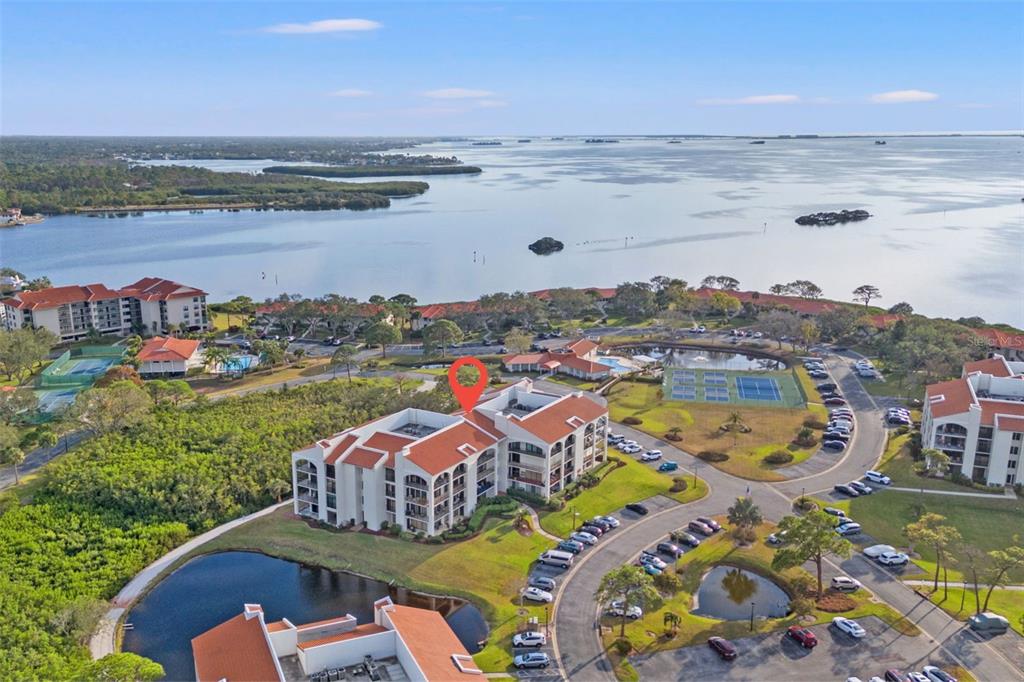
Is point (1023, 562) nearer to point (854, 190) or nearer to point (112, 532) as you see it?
point (112, 532)

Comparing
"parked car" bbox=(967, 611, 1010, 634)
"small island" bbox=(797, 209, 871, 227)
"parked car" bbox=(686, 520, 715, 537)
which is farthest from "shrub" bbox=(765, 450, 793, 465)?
"small island" bbox=(797, 209, 871, 227)

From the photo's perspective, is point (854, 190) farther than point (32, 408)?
Yes

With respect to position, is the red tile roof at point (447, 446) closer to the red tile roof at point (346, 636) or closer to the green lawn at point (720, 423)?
the red tile roof at point (346, 636)

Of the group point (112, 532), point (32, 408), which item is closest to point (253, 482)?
point (112, 532)

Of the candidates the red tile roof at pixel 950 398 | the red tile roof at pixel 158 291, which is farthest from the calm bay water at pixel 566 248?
the red tile roof at pixel 950 398

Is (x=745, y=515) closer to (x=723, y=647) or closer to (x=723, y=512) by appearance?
(x=723, y=512)

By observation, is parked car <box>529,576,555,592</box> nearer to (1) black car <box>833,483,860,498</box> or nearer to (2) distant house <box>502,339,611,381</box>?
(1) black car <box>833,483,860,498</box>
